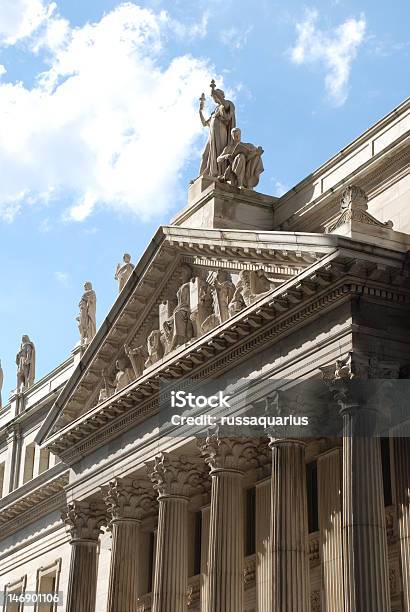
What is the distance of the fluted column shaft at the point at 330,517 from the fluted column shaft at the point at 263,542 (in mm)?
2109

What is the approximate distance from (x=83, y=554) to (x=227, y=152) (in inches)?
542

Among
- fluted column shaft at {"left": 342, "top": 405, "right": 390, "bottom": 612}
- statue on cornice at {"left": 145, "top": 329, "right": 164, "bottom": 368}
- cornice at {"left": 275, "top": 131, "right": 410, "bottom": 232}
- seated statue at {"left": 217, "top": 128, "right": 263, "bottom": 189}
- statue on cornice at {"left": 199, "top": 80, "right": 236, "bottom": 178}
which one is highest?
statue on cornice at {"left": 199, "top": 80, "right": 236, "bottom": 178}

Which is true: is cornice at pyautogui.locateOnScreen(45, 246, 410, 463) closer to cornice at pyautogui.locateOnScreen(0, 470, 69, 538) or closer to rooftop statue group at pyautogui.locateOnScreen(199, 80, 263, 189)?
rooftop statue group at pyautogui.locateOnScreen(199, 80, 263, 189)

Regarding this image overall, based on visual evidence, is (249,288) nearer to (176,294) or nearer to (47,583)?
(176,294)

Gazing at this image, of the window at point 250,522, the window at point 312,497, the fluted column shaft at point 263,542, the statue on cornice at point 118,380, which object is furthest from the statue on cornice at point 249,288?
the window at point 250,522

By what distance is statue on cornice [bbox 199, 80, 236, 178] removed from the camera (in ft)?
129

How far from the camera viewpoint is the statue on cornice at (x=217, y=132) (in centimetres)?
3934

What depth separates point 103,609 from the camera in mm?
44219

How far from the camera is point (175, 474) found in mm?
34500

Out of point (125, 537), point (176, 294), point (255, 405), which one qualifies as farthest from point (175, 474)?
point (176, 294)

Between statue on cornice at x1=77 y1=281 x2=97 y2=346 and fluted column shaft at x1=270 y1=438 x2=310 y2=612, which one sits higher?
statue on cornice at x1=77 y1=281 x2=97 y2=346

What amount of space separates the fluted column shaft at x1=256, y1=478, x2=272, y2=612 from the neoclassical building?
57 mm

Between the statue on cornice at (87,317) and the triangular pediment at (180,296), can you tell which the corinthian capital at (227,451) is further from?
the statue on cornice at (87,317)

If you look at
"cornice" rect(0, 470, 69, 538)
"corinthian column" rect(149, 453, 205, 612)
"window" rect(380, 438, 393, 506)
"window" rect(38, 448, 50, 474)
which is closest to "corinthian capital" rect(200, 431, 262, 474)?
"corinthian column" rect(149, 453, 205, 612)
